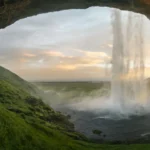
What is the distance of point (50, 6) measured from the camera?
81.5ft

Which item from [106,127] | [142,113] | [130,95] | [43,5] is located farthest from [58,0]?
[130,95]

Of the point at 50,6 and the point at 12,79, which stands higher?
the point at 12,79

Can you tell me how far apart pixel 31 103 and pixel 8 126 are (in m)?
15.5

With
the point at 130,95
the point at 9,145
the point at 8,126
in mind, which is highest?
the point at 130,95

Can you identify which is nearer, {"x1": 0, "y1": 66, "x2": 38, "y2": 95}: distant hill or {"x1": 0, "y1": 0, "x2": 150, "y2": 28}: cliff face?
{"x1": 0, "y1": 0, "x2": 150, "y2": 28}: cliff face

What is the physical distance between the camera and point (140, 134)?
2991cm

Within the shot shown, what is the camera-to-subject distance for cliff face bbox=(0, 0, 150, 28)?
2308cm

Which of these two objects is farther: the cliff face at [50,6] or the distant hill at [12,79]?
the distant hill at [12,79]

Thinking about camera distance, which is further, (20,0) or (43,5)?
(43,5)

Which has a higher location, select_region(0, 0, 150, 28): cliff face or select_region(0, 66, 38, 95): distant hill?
select_region(0, 66, 38, 95): distant hill

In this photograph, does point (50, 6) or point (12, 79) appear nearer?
point (50, 6)

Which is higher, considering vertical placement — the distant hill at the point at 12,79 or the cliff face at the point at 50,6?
the distant hill at the point at 12,79

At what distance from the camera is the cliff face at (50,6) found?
23078 mm

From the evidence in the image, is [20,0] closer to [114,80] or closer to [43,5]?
[43,5]
